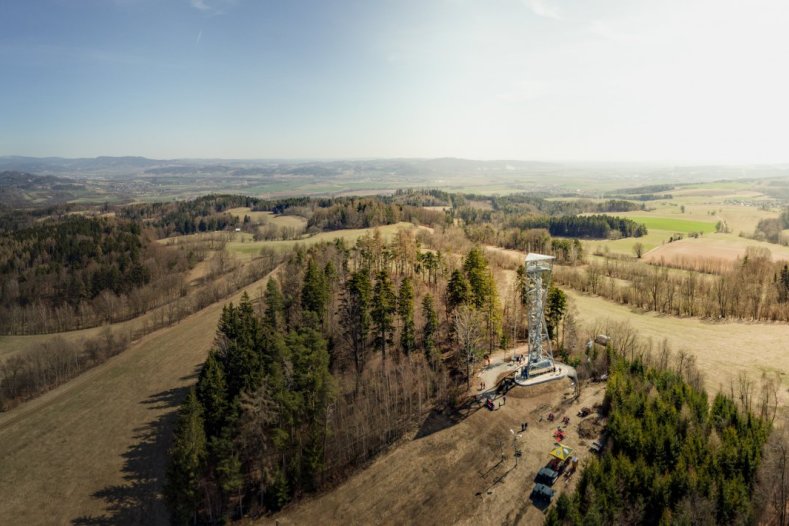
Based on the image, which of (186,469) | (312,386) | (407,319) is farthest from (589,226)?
(186,469)

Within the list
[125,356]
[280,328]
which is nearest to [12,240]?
[125,356]

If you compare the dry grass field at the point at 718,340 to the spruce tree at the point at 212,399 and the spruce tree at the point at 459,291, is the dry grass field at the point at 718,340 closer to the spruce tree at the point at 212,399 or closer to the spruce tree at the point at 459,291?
the spruce tree at the point at 459,291

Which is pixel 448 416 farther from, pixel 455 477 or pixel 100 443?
pixel 100 443

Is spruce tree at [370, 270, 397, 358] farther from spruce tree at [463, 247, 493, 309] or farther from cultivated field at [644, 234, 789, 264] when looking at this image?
cultivated field at [644, 234, 789, 264]

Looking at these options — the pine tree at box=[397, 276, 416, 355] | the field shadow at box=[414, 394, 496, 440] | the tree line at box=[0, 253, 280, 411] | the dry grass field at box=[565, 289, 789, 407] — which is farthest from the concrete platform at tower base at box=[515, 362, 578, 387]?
the tree line at box=[0, 253, 280, 411]

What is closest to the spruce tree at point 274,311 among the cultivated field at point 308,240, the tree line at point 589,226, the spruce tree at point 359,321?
the spruce tree at point 359,321

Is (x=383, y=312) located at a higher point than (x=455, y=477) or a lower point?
higher
